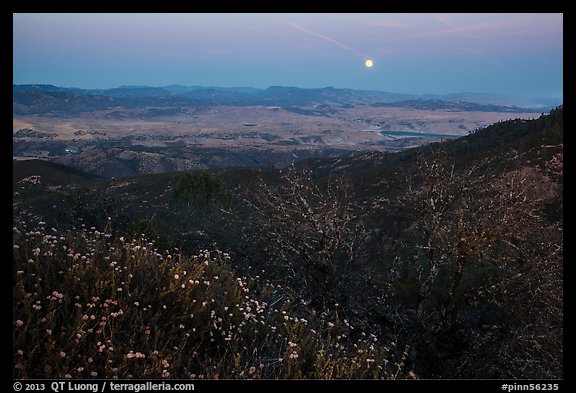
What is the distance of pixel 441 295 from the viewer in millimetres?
13539

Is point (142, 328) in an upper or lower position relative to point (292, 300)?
upper

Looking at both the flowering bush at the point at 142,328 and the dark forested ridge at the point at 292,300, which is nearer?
the flowering bush at the point at 142,328

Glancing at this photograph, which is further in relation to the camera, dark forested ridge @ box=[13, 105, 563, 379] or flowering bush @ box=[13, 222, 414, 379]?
dark forested ridge @ box=[13, 105, 563, 379]

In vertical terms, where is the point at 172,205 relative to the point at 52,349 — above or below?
below

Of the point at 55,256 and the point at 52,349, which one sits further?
the point at 55,256

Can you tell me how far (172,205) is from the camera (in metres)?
31.6

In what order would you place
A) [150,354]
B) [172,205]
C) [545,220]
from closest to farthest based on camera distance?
[150,354] → [545,220] → [172,205]

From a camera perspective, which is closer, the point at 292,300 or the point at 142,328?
the point at 142,328
